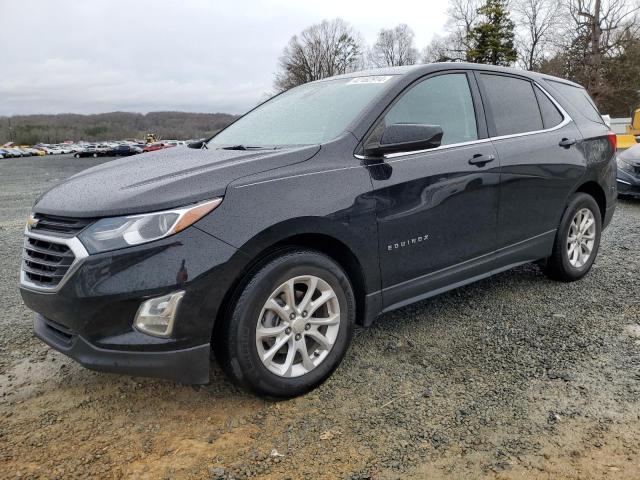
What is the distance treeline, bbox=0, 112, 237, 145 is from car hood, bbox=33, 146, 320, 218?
295 feet

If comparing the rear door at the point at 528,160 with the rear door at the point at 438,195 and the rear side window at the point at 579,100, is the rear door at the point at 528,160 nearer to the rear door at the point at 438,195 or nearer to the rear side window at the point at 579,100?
the rear door at the point at 438,195

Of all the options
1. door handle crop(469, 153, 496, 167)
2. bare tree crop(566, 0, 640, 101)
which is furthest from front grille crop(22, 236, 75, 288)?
bare tree crop(566, 0, 640, 101)

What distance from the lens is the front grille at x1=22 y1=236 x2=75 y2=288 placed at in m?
2.36

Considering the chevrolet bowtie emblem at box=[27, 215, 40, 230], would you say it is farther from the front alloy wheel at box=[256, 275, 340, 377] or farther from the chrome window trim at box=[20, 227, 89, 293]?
the front alloy wheel at box=[256, 275, 340, 377]

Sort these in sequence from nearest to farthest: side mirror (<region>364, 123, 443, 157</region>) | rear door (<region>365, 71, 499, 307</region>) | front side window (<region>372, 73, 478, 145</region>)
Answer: side mirror (<region>364, 123, 443, 157</region>)
rear door (<region>365, 71, 499, 307</region>)
front side window (<region>372, 73, 478, 145</region>)

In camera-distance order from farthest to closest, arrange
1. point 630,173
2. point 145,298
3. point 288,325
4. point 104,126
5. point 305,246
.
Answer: point 104,126 → point 630,173 → point 305,246 → point 288,325 → point 145,298

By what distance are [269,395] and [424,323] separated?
4.82ft

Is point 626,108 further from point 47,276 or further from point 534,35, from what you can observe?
point 47,276

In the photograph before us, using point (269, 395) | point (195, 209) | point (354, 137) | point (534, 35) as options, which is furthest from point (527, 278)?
point (534, 35)

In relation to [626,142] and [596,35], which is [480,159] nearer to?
[626,142]

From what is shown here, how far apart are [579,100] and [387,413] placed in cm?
353

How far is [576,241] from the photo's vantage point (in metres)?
4.39

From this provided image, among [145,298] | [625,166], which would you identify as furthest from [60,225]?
[625,166]

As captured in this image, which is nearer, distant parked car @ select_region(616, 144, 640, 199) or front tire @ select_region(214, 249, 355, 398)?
front tire @ select_region(214, 249, 355, 398)
